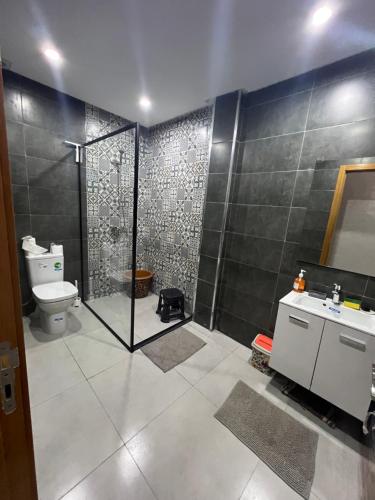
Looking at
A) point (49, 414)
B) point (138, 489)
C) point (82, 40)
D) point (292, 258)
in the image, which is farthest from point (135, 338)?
point (82, 40)

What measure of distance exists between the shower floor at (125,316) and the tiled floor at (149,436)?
296 millimetres

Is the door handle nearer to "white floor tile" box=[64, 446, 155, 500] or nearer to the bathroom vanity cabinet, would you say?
"white floor tile" box=[64, 446, 155, 500]

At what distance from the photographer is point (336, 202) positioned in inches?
64.2

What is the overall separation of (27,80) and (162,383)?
3.13 m

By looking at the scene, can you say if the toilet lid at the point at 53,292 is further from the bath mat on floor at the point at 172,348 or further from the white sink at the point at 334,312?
the white sink at the point at 334,312

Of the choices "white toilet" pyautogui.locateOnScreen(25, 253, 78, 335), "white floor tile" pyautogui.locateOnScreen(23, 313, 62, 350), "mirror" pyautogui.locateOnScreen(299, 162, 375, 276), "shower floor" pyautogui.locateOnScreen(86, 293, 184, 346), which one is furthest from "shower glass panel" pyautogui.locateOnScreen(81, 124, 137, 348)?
"mirror" pyautogui.locateOnScreen(299, 162, 375, 276)

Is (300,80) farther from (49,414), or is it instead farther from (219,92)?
(49,414)

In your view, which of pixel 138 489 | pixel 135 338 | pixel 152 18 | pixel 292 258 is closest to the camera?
pixel 138 489

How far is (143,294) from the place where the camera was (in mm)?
3197

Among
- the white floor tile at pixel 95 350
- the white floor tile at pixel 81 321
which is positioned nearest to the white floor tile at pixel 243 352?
the white floor tile at pixel 95 350

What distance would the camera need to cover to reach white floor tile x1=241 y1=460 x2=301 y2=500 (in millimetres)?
1108

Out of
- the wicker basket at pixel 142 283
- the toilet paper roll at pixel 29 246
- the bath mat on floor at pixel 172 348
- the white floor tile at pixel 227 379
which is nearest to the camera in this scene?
the white floor tile at pixel 227 379

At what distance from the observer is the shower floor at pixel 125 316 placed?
2.23 metres

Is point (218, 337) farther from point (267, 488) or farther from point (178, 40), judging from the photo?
point (178, 40)
